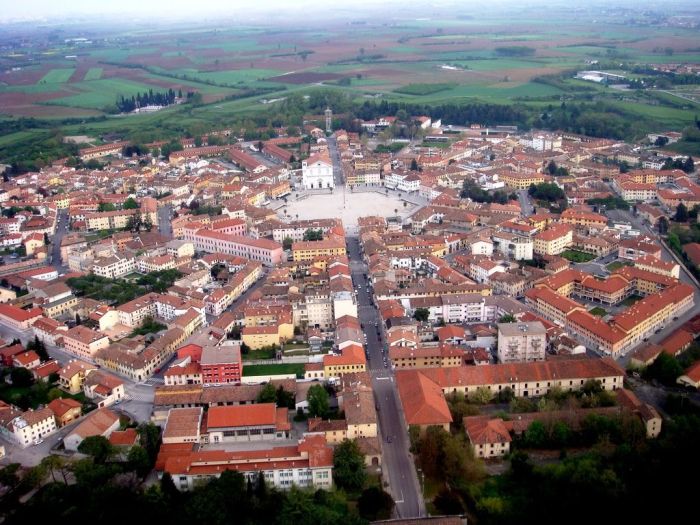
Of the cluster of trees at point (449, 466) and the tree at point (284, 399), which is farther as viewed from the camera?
the tree at point (284, 399)

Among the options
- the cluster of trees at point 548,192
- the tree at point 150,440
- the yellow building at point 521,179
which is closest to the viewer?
the tree at point 150,440

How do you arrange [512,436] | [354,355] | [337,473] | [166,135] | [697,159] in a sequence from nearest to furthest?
[337,473] → [512,436] → [354,355] → [697,159] → [166,135]

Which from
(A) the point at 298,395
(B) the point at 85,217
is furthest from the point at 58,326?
(B) the point at 85,217

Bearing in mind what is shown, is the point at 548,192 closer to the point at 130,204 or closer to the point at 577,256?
the point at 577,256

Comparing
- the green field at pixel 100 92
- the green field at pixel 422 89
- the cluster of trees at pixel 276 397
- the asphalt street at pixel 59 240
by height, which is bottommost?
the asphalt street at pixel 59 240

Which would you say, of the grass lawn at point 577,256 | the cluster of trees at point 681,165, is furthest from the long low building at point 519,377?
the cluster of trees at point 681,165

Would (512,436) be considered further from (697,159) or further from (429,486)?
(697,159)

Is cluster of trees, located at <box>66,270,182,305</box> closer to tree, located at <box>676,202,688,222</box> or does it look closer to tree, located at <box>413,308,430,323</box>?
tree, located at <box>413,308,430,323</box>

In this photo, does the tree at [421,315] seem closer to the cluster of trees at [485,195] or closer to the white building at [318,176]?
the cluster of trees at [485,195]
